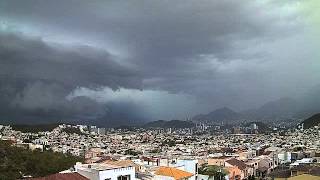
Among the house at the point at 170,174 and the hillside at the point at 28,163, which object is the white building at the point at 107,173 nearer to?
the house at the point at 170,174

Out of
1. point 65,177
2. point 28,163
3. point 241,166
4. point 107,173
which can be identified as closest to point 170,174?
point 107,173

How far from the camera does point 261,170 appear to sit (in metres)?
93.6

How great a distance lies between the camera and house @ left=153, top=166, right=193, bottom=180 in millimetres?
50316

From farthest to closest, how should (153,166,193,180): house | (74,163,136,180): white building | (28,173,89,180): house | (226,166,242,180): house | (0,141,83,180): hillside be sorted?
(226,166,242,180): house
(0,141,83,180): hillside
(153,166,193,180): house
(74,163,136,180): white building
(28,173,89,180): house

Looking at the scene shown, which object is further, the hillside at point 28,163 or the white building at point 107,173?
the hillside at point 28,163

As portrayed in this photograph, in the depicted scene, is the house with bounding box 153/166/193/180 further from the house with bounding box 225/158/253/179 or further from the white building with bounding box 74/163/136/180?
the house with bounding box 225/158/253/179

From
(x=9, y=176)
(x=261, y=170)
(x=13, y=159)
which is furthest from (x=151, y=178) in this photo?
(x=261, y=170)

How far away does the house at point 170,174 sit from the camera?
50.3 metres

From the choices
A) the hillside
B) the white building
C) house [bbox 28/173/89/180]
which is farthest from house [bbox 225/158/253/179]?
house [bbox 28/173/89/180]

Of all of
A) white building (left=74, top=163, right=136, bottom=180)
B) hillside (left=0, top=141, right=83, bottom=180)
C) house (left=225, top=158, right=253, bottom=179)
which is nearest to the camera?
white building (left=74, top=163, right=136, bottom=180)

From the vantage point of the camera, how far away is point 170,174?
2055 inches

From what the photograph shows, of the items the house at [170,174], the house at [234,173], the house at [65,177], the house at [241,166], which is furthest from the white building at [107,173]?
the house at [241,166]

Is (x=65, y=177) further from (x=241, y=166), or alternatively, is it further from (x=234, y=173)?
(x=241, y=166)

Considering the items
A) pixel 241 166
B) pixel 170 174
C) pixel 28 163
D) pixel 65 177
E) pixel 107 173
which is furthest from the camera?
pixel 241 166
